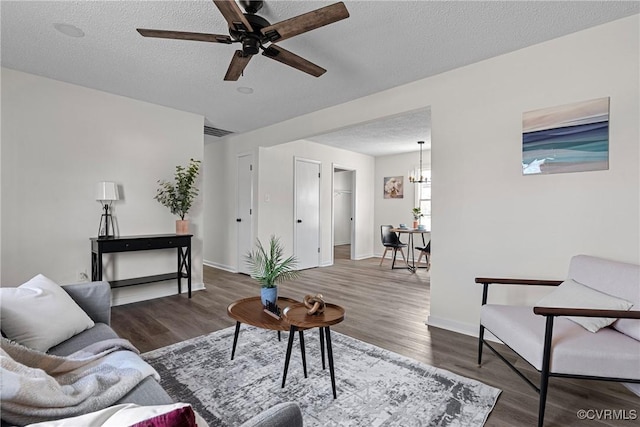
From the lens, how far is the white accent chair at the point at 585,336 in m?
1.53

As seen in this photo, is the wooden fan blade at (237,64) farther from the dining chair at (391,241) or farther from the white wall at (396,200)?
the white wall at (396,200)

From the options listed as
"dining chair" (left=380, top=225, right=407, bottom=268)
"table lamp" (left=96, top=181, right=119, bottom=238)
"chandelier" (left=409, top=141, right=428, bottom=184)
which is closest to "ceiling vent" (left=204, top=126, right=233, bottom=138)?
"table lamp" (left=96, top=181, right=119, bottom=238)

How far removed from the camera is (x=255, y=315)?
6.97 feet

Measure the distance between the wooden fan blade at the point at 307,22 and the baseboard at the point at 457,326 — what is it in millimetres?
2712

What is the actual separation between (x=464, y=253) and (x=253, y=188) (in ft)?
11.7

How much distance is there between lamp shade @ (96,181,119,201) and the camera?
11.3 ft

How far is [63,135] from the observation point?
3.37 metres

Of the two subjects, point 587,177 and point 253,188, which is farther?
point 253,188

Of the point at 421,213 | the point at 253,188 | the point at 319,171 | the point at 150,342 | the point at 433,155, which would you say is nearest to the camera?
the point at 150,342

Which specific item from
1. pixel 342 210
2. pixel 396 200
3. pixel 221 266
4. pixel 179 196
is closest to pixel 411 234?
pixel 396 200

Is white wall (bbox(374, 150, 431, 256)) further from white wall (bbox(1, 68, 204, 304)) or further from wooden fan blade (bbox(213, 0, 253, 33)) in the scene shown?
wooden fan blade (bbox(213, 0, 253, 33))

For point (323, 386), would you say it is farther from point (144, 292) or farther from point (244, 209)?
point (244, 209)

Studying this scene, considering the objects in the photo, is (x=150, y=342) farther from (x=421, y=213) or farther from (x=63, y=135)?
(x=421, y=213)

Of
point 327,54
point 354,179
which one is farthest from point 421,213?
point 327,54
